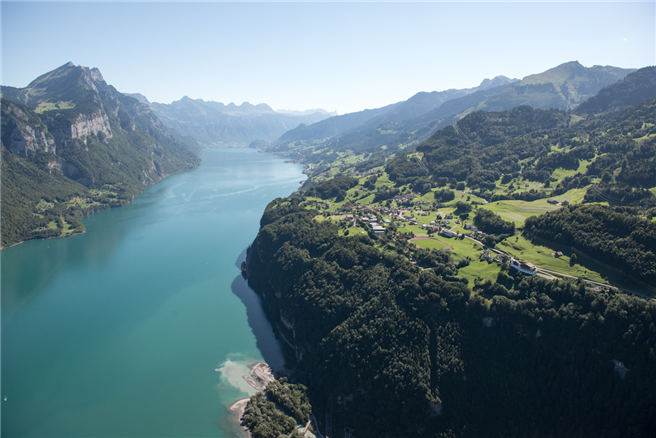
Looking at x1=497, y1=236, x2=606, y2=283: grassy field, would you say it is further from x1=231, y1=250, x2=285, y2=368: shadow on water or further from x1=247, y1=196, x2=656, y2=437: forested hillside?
x1=231, y1=250, x2=285, y2=368: shadow on water

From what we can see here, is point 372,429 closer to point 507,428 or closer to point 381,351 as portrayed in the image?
point 381,351

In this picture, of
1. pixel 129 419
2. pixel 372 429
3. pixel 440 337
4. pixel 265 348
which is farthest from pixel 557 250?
pixel 129 419

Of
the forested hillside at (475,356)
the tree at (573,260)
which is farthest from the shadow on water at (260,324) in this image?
the tree at (573,260)

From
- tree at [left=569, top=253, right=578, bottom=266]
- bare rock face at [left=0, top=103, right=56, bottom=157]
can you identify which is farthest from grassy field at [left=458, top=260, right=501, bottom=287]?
bare rock face at [left=0, top=103, right=56, bottom=157]

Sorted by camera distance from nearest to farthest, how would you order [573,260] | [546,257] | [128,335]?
[573,260] → [546,257] → [128,335]

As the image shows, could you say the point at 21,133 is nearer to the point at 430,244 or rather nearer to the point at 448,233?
the point at 430,244

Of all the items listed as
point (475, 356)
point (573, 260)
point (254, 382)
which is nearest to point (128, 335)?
point (254, 382)
